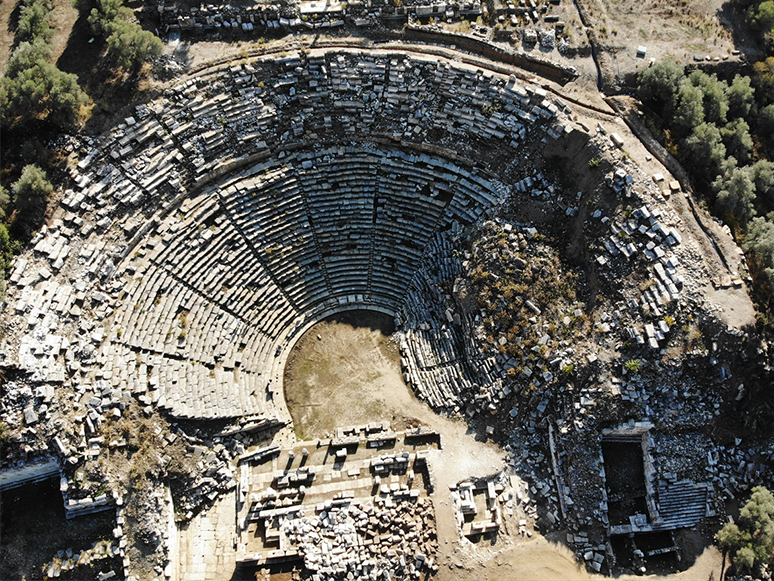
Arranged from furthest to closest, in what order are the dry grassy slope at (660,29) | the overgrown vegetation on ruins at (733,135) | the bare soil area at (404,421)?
the dry grassy slope at (660,29) → the overgrown vegetation on ruins at (733,135) → the bare soil area at (404,421)

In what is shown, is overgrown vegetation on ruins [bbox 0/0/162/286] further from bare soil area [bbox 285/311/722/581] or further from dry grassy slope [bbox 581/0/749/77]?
dry grassy slope [bbox 581/0/749/77]

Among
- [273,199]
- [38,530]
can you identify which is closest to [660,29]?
[273,199]

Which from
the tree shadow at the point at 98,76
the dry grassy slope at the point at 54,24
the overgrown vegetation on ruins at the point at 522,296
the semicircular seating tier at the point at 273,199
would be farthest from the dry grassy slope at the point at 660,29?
the dry grassy slope at the point at 54,24

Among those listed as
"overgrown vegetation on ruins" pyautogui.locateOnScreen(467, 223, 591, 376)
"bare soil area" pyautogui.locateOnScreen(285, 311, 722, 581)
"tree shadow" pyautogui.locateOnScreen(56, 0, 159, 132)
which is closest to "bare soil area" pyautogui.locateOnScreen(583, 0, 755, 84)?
"overgrown vegetation on ruins" pyautogui.locateOnScreen(467, 223, 591, 376)

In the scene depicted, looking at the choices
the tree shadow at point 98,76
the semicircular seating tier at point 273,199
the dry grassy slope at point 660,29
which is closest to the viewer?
the semicircular seating tier at point 273,199

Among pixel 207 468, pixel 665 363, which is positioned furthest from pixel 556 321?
pixel 207 468

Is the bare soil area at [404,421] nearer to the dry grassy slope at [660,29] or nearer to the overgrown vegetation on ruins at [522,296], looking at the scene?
the overgrown vegetation on ruins at [522,296]
